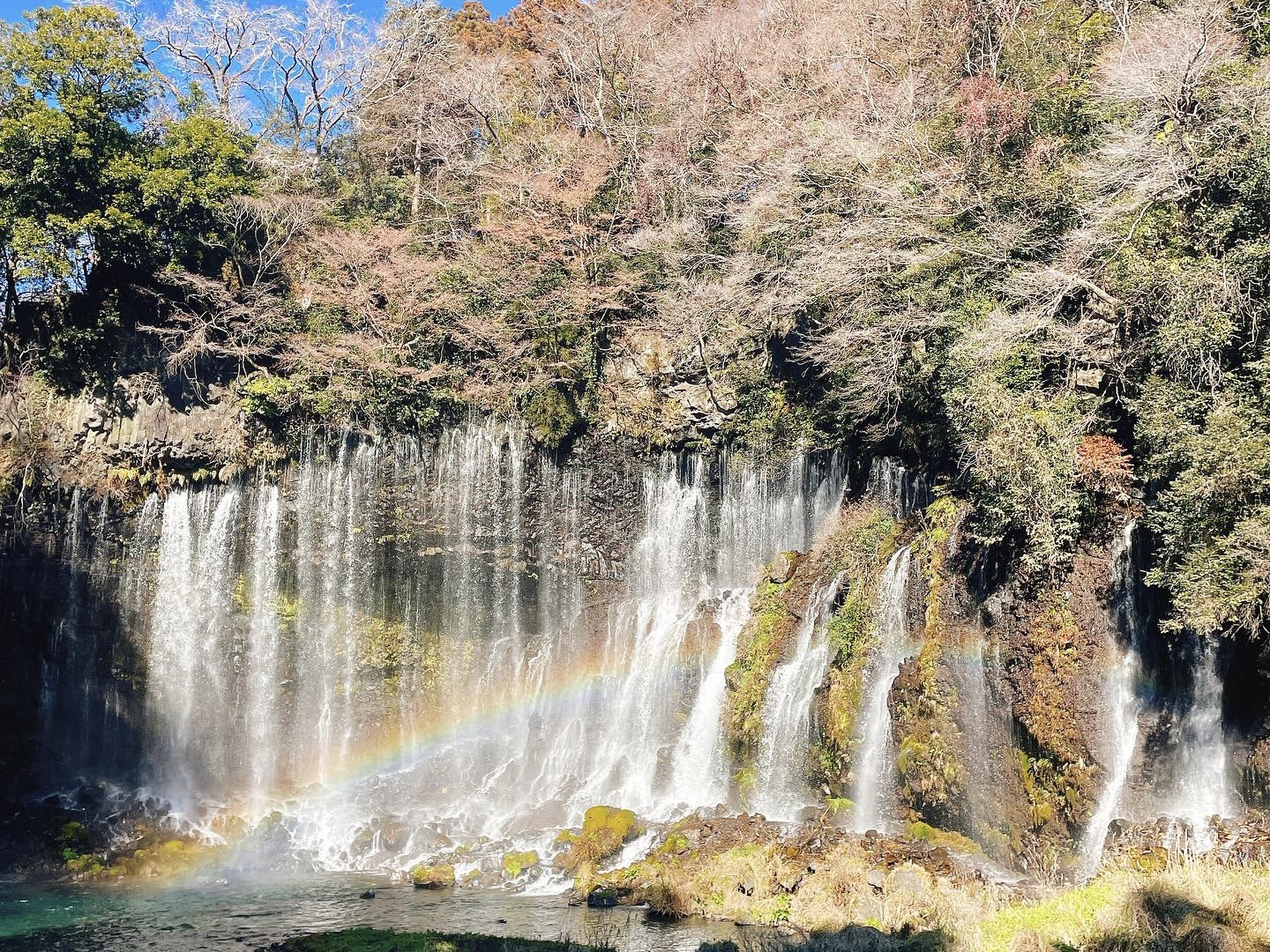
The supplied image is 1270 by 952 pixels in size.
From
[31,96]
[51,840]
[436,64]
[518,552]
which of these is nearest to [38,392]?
[31,96]

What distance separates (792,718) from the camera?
63.8ft

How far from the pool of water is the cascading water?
198 inches

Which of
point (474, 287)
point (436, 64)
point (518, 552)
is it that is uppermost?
point (436, 64)

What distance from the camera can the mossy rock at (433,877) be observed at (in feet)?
61.2

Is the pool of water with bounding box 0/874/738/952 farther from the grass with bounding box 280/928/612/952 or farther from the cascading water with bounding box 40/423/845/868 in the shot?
the cascading water with bounding box 40/423/845/868

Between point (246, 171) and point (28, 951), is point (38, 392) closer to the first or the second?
point (246, 171)

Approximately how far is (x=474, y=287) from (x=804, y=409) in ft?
33.5

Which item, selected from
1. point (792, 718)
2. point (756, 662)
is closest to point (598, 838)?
point (792, 718)

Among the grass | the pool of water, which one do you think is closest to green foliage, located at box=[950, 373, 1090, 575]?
the pool of water

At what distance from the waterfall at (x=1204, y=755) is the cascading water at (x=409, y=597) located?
10979mm

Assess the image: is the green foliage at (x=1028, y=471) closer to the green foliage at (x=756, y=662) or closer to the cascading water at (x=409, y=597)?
the green foliage at (x=756, y=662)

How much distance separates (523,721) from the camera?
24734 millimetres

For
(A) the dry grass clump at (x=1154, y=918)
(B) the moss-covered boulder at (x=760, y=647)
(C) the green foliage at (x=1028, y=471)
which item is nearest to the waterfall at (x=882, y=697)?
(C) the green foliage at (x=1028, y=471)

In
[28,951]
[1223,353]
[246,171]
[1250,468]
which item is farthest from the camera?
[246,171]
